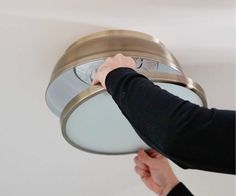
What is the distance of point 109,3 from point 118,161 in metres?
0.59

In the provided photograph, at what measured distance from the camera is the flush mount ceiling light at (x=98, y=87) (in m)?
0.62

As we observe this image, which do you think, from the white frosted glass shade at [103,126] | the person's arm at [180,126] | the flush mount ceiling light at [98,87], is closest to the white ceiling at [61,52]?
the flush mount ceiling light at [98,87]

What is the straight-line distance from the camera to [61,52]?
0.73m

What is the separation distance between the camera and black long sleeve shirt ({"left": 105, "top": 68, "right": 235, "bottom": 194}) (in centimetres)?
39

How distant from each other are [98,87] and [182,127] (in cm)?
20

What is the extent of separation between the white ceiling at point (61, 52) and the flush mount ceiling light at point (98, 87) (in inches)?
1.4

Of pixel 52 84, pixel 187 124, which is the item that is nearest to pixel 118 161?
pixel 52 84

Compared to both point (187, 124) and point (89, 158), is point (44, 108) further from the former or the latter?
point (187, 124)

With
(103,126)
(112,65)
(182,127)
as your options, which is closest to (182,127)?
(182,127)

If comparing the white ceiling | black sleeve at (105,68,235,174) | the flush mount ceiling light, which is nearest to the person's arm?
black sleeve at (105,68,235,174)

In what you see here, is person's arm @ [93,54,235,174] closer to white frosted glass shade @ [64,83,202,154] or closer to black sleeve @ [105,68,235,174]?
black sleeve @ [105,68,235,174]

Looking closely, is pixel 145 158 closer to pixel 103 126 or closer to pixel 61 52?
pixel 103 126

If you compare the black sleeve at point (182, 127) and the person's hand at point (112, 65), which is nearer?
the black sleeve at point (182, 127)

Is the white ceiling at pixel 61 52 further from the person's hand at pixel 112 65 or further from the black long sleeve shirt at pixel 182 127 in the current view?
the black long sleeve shirt at pixel 182 127
